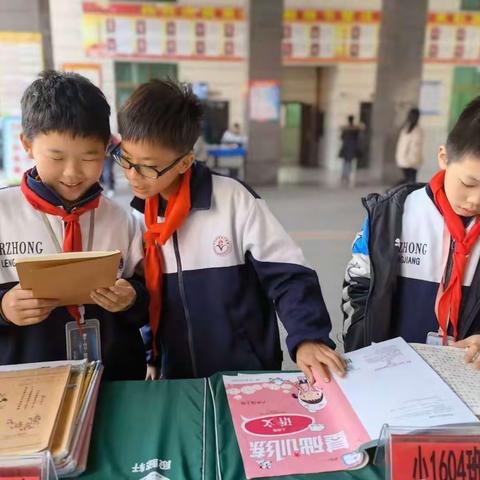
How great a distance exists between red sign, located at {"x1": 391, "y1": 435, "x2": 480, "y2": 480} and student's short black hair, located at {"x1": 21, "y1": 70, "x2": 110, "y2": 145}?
929 millimetres

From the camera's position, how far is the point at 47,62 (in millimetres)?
7496

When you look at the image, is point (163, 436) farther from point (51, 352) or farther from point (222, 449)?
point (51, 352)

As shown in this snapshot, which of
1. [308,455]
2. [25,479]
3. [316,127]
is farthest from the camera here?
[316,127]

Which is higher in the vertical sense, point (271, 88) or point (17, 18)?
point (17, 18)

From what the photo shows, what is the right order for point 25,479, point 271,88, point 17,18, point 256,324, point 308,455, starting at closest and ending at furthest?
point 25,479
point 308,455
point 256,324
point 17,18
point 271,88

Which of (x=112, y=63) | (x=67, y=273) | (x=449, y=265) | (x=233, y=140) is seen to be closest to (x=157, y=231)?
(x=67, y=273)

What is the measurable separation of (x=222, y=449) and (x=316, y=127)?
12.6 m

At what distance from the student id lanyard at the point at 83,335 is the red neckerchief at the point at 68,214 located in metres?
0.02

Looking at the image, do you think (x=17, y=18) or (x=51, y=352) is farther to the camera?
(x=17, y=18)

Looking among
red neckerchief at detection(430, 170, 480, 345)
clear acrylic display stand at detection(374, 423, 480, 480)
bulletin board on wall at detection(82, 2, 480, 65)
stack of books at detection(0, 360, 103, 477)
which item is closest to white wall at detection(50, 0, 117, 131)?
bulletin board on wall at detection(82, 2, 480, 65)

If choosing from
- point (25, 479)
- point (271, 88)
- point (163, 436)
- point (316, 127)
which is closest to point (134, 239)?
point (163, 436)

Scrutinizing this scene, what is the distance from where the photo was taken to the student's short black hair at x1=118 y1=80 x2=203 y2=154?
4.12ft

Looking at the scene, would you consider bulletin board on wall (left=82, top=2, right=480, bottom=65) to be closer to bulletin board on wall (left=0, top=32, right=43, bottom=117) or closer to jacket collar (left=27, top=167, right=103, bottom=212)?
bulletin board on wall (left=0, top=32, right=43, bottom=117)

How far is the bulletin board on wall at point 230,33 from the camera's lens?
35.0 feet
